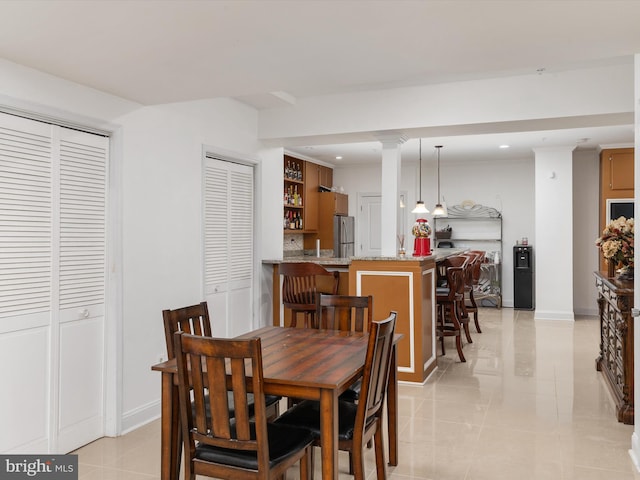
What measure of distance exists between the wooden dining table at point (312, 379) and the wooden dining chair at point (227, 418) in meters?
0.15

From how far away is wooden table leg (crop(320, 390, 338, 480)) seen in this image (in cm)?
215

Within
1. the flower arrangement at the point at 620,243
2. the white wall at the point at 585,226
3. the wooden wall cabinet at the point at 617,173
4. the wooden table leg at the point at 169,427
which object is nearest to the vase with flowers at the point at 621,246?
the flower arrangement at the point at 620,243

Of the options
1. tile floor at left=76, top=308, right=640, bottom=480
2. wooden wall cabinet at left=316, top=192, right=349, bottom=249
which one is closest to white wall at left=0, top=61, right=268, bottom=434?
tile floor at left=76, top=308, right=640, bottom=480

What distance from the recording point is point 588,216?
8.42 metres

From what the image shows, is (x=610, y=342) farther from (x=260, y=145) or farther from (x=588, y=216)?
(x=588, y=216)

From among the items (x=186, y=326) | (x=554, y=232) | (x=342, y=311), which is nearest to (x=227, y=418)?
(x=186, y=326)

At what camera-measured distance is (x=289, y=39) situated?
8.30ft

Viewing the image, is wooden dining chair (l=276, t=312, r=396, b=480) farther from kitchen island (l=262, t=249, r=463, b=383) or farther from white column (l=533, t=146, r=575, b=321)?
white column (l=533, t=146, r=575, b=321)

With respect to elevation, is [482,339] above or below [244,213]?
below

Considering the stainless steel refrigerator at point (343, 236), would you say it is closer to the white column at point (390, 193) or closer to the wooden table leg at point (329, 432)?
the white column at point (390, 193)

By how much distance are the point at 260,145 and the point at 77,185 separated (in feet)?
8.00

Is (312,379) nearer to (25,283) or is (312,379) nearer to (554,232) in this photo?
(25,283)

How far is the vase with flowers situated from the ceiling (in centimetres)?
201

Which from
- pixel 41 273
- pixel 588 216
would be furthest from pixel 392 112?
pixel 588 216
